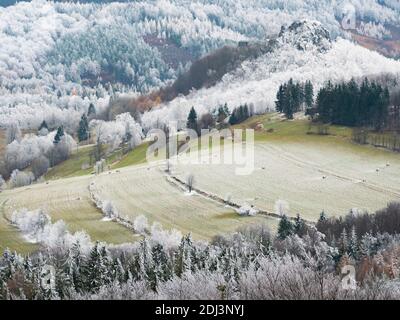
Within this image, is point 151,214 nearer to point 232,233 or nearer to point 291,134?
point 232,233

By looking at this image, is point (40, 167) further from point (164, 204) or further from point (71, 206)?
point (164, 204)

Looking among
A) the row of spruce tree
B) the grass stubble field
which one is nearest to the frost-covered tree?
the row of spruce tree

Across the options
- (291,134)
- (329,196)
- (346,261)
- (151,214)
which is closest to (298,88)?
(291,134)

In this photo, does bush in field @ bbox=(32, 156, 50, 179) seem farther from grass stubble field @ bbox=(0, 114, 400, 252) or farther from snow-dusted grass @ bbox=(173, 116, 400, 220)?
snow-dusted grass @ bbox=(173, 116, 400, 220)

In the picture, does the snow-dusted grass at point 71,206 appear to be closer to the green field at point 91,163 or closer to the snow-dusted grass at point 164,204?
the snow-dusted grass at point 164,204

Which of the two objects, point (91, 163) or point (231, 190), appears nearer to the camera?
point (231, 190)

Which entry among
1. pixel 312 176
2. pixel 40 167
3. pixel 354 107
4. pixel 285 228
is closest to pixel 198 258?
pixel 285 228

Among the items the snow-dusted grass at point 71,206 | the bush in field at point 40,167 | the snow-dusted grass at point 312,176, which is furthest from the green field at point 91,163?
the snow-dusted grass at point 312,176
